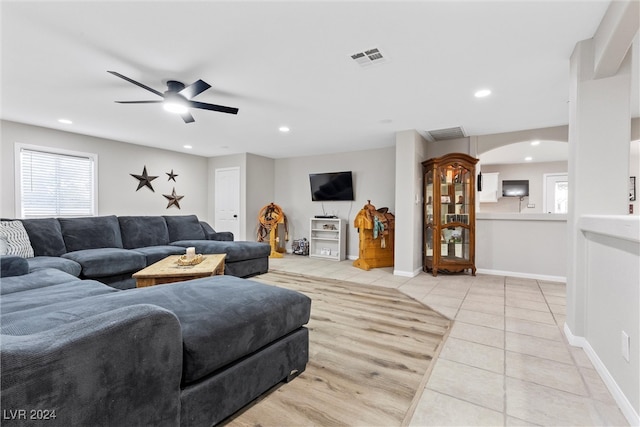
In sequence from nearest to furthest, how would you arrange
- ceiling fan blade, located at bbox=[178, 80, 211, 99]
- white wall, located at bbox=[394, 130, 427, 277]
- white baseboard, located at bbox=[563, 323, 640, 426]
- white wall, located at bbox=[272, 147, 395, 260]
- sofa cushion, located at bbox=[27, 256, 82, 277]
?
white baseboard, located at bbox=[563, 323, 640, 426]
ceiling fan blade, located at bbox=[178, 80, 211, 99]
sofa cushion, located at bbox=[27, 256, 82, 277]
white wall, located at bbox=[394, 130, 427, 277]
white wall, located at bbox=[272, 147, 395, 260]

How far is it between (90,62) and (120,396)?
2.82 metres

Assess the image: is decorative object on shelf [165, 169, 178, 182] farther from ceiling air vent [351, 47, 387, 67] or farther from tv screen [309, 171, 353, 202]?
ceiling air vent [351, 47, 387, 67]

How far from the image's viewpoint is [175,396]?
1.14m

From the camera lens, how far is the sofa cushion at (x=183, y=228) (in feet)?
16.5

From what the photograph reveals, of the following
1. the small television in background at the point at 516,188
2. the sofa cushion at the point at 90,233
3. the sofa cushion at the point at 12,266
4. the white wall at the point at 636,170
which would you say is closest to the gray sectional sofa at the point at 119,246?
the sofa cushion at the point at 90,233

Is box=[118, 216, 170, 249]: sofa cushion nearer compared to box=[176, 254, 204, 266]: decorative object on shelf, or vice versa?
box=[176, 254, 204, 266]: decorative object on shelf

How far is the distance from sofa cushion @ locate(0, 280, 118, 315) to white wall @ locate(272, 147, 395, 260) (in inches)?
189

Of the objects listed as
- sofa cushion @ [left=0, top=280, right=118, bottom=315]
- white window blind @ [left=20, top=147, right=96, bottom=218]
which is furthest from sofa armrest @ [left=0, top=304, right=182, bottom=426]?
white window blind @ [left=20, top=147, right=96, bottom=218]

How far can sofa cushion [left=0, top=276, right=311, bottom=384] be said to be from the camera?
126cm

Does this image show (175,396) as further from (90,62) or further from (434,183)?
(434,183)

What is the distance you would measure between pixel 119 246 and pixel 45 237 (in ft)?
2.73

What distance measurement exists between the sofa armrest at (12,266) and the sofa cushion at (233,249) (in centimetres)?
208

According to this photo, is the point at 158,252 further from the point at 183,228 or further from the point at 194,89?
the point at 194,89

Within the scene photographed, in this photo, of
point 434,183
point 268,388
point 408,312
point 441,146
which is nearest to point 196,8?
point 268,388
